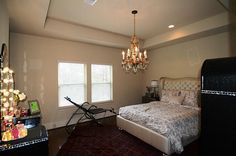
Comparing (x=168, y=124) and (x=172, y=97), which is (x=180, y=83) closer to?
(x=172, y=97)

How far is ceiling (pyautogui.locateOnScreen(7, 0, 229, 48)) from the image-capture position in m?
2.42

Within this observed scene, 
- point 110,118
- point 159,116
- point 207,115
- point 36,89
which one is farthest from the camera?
point 110,118

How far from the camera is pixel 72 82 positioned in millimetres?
4141

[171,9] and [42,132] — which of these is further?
[171,9]

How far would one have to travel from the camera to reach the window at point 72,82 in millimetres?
3946

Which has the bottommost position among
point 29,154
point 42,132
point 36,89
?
point 29,154

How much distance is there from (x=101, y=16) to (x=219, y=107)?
2822 millimetres

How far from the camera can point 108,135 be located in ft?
10.6

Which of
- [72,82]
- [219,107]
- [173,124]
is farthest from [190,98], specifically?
[72,82]

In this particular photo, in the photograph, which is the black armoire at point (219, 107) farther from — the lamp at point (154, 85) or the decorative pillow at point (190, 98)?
the lamp at point (154, 85)

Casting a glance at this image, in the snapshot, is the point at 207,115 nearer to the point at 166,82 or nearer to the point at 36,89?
the point at 166,82

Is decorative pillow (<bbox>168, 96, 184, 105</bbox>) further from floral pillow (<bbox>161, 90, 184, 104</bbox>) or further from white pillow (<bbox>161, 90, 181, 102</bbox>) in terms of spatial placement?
white pillow (<bbox>161, 90, 181, 102</bbox>)

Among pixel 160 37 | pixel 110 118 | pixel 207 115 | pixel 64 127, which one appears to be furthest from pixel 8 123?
pixel 160 37

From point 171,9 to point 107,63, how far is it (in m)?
2.69
